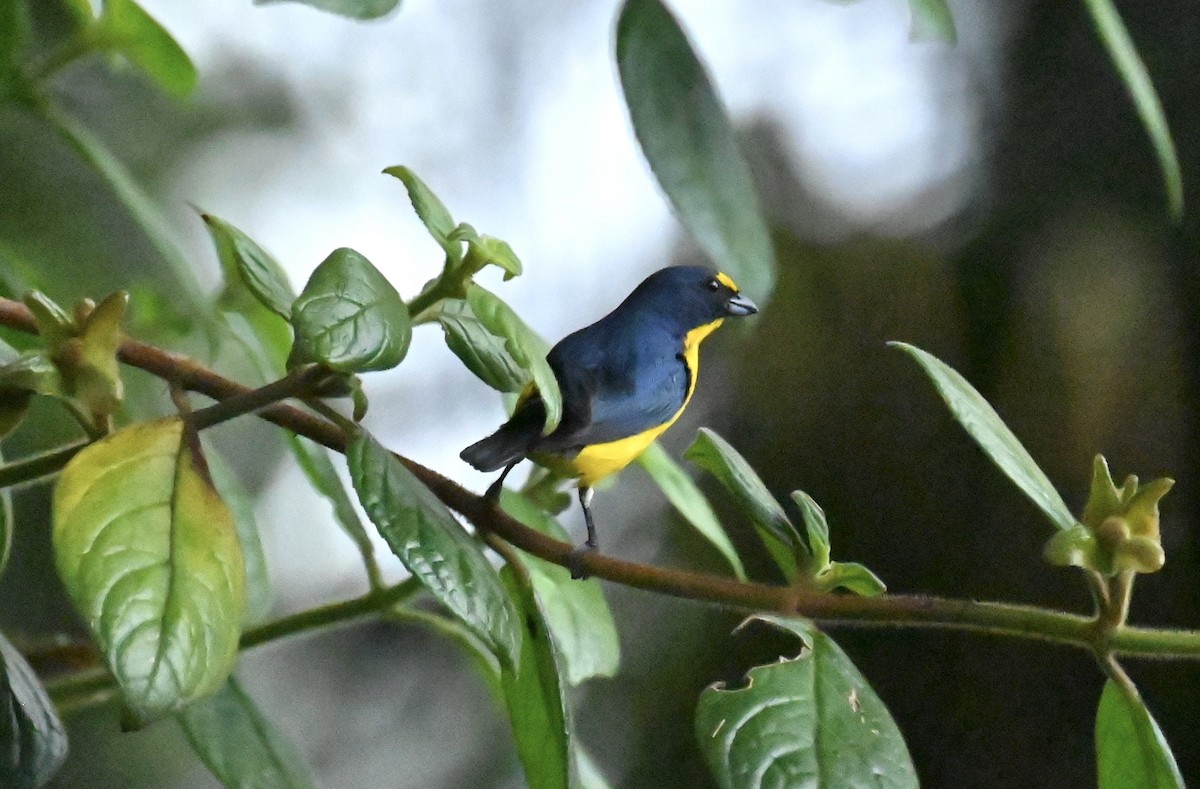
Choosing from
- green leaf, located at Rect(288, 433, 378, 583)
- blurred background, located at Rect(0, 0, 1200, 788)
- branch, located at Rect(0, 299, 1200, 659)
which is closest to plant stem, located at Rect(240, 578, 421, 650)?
green leaf, located at Rect(288, 433, 378, 583)

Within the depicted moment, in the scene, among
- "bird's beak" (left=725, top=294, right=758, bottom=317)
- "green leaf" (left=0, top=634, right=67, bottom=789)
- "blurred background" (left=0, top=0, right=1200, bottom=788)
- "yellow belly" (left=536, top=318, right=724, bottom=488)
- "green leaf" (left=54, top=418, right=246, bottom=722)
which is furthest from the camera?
"blurred background" (left=0, top=0, right=1200, bottom=788)

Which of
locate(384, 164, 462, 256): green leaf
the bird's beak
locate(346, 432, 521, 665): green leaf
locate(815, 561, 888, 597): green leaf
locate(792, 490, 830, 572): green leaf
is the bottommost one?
the bird's beak

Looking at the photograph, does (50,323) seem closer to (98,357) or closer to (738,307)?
(98,357)

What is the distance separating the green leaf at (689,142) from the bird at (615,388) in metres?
0.08

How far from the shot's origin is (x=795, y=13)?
1422 millimetres

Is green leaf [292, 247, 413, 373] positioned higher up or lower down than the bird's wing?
higher up

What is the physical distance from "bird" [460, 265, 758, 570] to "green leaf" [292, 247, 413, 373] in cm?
10

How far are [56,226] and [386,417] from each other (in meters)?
0.37

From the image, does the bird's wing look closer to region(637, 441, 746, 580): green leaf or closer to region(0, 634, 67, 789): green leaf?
region(637, 441, 746, 580): green leaf

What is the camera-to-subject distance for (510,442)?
1.47 ft

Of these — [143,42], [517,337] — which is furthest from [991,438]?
[143,42]

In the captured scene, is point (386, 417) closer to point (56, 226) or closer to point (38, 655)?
point (56, 226)

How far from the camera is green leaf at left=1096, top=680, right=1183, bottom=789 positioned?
1.24 feet

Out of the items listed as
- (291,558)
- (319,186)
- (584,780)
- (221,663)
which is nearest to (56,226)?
(319,186)
